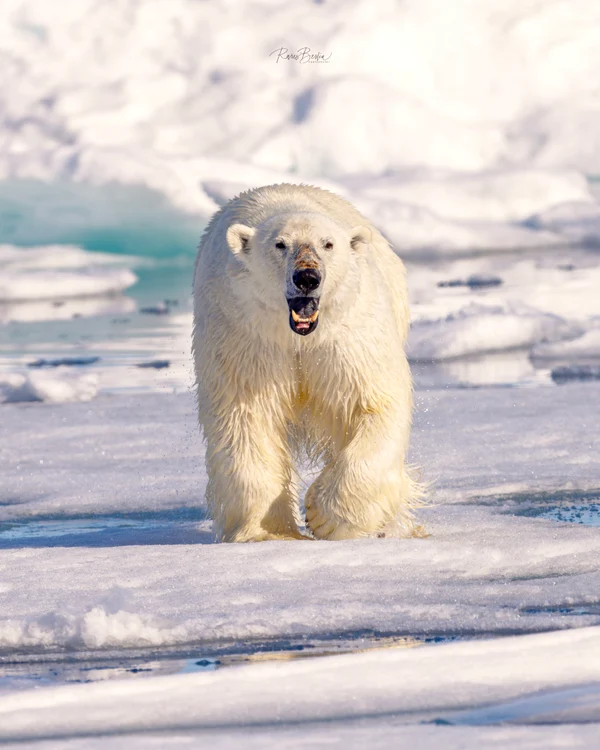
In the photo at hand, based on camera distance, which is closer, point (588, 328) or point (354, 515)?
point (354, 515)

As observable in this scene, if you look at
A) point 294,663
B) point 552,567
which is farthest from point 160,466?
point 294,663

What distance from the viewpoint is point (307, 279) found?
144 inches

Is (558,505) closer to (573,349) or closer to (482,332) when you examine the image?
(573,349)

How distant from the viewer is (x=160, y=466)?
5.90 metres

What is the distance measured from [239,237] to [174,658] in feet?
5.26

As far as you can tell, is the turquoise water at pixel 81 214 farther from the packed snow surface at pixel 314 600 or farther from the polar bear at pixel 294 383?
the polar bear at pixel 294 383

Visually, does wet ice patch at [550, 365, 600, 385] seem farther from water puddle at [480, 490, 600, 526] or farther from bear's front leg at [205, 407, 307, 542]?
bear's front leg at [205, 407, 307, 542]

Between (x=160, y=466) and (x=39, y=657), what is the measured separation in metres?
3.02

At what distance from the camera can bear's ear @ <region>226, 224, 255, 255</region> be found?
13.1ft

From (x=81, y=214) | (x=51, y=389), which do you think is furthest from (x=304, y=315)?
(x=81, y=214)

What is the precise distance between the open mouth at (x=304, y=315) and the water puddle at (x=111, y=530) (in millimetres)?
1077

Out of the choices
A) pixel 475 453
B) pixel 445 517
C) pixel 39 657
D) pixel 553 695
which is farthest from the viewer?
pixel 475 453

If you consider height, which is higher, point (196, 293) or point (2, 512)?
point (196, 293)

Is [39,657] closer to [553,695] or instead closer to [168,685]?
[168,685]
